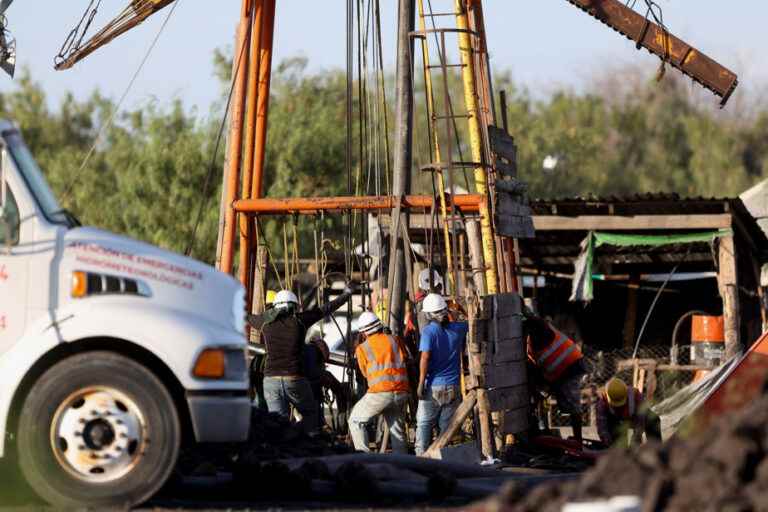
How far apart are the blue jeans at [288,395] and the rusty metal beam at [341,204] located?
2184 mm

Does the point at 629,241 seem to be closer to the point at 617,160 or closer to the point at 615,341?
the point at 615,341

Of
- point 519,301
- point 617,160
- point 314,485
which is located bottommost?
point 314,485

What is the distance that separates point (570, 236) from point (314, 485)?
55.0ft

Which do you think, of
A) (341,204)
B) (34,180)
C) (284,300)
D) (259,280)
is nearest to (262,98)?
(259,280)

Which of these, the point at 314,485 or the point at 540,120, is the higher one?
the point at 540,120

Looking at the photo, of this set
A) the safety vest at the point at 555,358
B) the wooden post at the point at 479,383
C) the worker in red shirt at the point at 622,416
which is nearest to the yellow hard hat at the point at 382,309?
the safety vest at the point at 555,358

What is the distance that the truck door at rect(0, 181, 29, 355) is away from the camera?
32.8 feet

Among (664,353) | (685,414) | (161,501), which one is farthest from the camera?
(664,353)

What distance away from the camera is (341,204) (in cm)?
1873

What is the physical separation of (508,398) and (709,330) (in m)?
9.57

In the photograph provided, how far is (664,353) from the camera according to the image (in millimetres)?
29594

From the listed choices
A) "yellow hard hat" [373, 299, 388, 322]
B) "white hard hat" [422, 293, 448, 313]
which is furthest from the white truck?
"yellow hard hat" [373, 299, 388, 322]

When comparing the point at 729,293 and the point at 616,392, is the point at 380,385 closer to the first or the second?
the point at 616,392

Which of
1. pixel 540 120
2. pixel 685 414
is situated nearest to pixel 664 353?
pixel 685 414
